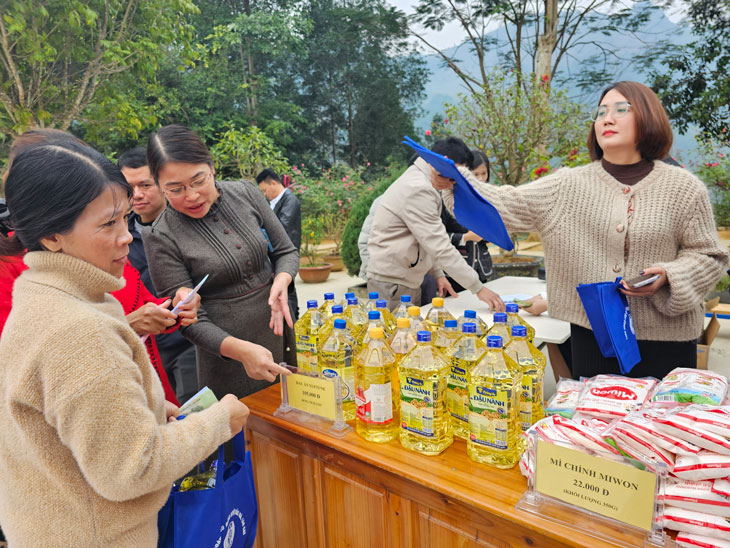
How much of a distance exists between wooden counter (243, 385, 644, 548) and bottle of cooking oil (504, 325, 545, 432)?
134 mm

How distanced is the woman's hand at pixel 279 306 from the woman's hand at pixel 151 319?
37 cm

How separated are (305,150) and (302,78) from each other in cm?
264

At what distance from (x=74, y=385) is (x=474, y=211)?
3.99 feet

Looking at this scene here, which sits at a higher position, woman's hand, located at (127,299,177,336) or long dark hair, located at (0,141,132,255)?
long dark hair, located at (0,141,132,255)

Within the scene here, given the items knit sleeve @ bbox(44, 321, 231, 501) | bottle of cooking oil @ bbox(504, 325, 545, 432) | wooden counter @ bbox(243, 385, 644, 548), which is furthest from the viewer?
bottle of cooking oil @ bbox(504, 325, 545, 432)

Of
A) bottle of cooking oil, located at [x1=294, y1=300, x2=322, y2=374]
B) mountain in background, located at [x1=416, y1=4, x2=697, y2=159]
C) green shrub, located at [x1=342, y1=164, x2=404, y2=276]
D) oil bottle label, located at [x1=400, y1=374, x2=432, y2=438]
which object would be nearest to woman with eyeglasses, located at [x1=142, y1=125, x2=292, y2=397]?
bottle of cooking oil, located at [x1=294, y1=300, x2=322, y2=374]

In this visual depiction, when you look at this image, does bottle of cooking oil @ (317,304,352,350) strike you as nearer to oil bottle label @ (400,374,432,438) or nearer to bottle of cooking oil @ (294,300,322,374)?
bottle of cooking oil @ (294,300,322,374)

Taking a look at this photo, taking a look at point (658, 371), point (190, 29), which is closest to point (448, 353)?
point (658, 371)

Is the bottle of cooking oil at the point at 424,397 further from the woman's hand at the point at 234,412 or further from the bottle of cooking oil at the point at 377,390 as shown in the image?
the woman's hand at the point at 234,412

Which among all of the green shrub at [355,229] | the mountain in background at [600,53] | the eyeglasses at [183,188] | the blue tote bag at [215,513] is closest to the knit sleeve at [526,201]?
the eyeglasses at [183,188]

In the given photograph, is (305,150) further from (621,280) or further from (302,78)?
→ (621,280)

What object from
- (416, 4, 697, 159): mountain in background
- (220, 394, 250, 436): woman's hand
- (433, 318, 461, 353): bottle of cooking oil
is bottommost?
(220, 394, 250, 436): woman's hand

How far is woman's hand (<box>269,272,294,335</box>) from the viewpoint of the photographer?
5.45 feet

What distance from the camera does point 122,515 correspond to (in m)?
0.84
